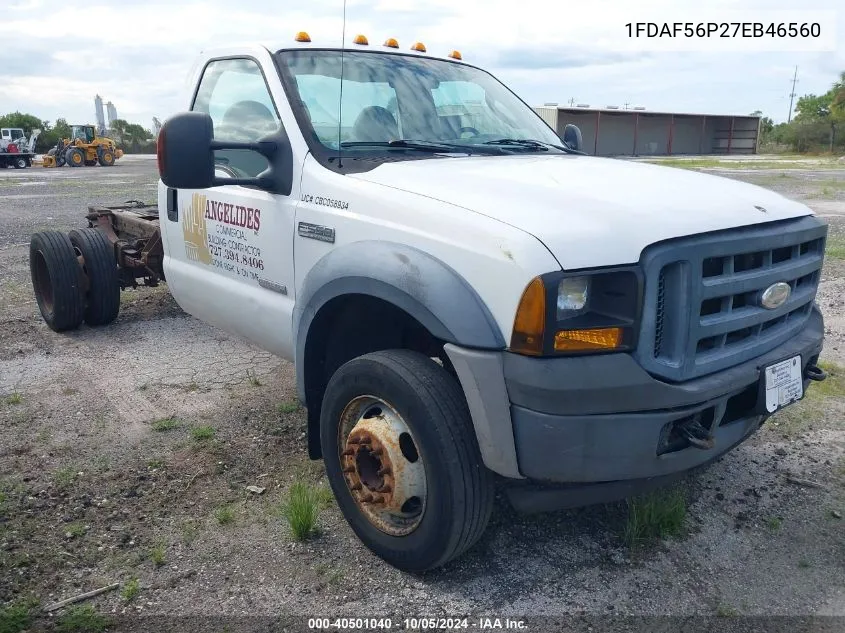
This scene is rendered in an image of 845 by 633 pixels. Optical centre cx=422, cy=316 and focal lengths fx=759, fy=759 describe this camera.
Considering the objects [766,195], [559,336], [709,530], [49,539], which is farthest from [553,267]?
[49,539]

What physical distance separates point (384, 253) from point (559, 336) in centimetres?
75

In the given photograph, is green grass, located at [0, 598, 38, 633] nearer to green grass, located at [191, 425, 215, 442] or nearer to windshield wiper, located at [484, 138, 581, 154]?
green grass, located at [191, 425, 215, 442]

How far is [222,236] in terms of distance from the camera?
12.7 feet

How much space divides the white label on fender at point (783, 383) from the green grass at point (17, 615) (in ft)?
8.82

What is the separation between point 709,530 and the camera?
3213mm

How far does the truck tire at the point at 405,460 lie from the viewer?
2566mm

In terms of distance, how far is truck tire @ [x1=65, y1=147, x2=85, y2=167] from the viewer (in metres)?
36.0

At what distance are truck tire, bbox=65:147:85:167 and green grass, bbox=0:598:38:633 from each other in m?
37.6

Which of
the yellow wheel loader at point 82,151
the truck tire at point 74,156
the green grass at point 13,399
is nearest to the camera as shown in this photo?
the green grass at point 13,399

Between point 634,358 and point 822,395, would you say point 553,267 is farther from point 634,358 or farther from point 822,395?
point 822,395

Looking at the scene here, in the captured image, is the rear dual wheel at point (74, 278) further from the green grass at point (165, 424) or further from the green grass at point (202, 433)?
the green grass at point (202, 433)

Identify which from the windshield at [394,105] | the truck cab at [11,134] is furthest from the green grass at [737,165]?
the truck cab at [11,134]

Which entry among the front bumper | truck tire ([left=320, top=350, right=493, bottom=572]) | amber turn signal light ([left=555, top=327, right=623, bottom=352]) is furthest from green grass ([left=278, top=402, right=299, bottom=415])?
amber turn signal light ([left=555, top=327, right=623, bottom=352])

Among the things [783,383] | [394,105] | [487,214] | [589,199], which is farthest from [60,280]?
[783,383]
